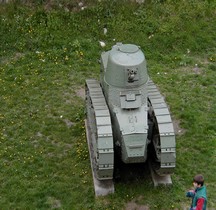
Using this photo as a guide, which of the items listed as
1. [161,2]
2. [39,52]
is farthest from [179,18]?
[39,52]

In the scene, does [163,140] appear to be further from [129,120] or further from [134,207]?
[134,207]

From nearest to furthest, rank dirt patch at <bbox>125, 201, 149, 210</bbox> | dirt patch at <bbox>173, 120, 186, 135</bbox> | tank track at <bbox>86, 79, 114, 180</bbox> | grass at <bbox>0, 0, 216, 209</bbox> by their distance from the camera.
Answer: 1. tank track at <bbox>86, 79, 114, 180</bbox>
2. dirt patch at <bbox>125, 201, 149, 210</bbox>
3. grass at <bbox>0, 0, 216, 209</bbox>
4. dirt patch at <bbox>173, 120, 186, 135</bbox>

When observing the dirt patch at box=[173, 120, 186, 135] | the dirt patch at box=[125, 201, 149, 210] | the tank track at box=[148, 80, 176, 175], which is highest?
the tank track at box=[148, 80, 176, 175]

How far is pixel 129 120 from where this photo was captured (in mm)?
10000

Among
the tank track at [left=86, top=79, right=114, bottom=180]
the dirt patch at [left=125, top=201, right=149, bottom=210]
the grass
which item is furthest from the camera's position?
the grass

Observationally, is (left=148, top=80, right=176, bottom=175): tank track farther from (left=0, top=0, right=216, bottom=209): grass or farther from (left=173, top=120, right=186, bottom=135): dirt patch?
(left=173, top=120, right=186, bottom=135): dirt patch

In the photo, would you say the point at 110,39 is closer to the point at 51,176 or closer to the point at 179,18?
the point at 179,18

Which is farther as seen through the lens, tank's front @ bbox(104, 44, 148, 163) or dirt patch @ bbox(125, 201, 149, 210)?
dirt patch @ bbox(125, 201, 149, 210)

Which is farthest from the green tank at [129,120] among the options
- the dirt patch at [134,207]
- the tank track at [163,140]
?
the dirt patch at [134,207]

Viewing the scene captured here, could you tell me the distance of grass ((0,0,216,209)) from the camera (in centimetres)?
1059

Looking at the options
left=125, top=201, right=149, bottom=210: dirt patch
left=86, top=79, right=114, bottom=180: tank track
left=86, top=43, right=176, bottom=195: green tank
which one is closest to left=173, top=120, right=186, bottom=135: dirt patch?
left=86, top=43, right=176, bottom=195: green tank

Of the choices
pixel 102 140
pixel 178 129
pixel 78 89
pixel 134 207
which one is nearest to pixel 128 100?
pixel 102 140

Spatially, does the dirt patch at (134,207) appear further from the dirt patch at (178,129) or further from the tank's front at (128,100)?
the dirt patch at (178,129)

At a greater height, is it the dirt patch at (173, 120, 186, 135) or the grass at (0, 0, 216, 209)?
the grass at (0, 0, 216, 209)
